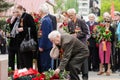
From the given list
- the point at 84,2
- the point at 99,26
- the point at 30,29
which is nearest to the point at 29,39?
the point at 30,29

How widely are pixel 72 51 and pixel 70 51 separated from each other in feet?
0.91

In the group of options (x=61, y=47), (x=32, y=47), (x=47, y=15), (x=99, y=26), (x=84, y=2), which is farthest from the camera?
(x=84, y=2)

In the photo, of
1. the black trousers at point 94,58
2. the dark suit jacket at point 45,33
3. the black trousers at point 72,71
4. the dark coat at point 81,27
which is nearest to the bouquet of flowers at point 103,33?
the black trousers at point 94,58

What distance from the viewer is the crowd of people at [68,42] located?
10664 mm

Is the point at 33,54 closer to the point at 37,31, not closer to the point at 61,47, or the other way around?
the point at 37,31

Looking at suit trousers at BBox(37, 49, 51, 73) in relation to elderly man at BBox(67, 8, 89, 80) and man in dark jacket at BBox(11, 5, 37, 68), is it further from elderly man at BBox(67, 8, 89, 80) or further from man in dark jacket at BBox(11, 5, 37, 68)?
elderly man at BBox(67, 8, 89, 80)

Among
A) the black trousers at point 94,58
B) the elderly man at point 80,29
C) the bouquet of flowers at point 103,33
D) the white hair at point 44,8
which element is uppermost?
the white hair at point 44,8

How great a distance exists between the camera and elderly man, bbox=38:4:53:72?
41.1ft

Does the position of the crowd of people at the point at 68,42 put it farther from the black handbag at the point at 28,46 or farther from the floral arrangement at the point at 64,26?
the black handbag at the point at 28,46

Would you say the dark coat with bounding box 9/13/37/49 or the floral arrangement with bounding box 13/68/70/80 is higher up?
the dark coat with bounding box 9/13/37/49

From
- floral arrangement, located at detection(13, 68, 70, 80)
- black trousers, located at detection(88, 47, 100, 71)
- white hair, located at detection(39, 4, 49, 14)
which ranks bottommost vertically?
black trousers, located at detection(88, 47, 100, 71)

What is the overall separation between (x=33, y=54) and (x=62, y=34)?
2.31 m

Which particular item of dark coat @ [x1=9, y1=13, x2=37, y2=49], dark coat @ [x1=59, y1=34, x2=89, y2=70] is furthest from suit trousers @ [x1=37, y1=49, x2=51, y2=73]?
dark coat @ [x1=59, y1=34, x2=89, y2=70]

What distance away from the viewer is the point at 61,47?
34.2 ft
